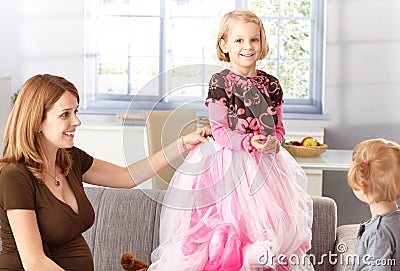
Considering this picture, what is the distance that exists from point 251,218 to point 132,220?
0.65 meters

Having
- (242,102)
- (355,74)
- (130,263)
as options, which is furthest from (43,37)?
(242,102)

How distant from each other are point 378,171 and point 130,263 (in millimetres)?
942

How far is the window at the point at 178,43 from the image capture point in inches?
205

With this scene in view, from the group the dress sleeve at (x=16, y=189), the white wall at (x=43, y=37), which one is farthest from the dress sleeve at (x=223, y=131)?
the white wall at (x=43, y=37)

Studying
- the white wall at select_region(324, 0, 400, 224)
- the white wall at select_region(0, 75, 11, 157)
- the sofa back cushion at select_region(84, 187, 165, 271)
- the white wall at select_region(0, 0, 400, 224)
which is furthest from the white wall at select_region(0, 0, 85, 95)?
the sofa back cushion at select_region(84, 187, 165, 271)

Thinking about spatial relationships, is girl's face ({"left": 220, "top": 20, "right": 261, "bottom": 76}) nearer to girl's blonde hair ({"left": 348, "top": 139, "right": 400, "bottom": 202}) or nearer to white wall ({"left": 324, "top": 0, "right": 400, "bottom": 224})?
girl's blonde hair ({"left": 348, "top": 139, "right": 400, "bottom": 202})

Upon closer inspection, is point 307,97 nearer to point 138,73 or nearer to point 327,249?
point 138,73

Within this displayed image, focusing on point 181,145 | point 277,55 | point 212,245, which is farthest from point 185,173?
point 277,55

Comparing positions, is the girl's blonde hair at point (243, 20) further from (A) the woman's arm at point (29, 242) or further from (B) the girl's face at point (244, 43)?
(A) the woman's arm at point (29, 242)

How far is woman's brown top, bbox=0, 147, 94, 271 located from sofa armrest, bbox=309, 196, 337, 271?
0.85 metres

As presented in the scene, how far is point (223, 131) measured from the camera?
2.37 m

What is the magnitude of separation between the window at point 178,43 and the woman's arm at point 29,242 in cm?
302

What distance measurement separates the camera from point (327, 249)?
2738mm

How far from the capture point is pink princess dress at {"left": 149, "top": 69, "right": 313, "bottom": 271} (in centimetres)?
231
